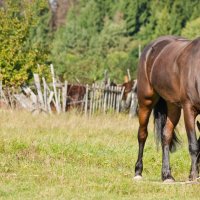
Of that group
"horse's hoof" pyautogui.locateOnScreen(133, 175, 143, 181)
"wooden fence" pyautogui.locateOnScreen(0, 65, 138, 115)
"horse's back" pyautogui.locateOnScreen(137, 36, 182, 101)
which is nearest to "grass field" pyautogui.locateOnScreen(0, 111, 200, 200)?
"horse's hoof" pyautogui.locateOnScreen(133, 175, 143, 181)

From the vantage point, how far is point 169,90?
30.6 feet

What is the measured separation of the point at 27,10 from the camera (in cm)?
2523

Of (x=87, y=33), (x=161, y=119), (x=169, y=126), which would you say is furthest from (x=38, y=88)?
(x=87, y=33)

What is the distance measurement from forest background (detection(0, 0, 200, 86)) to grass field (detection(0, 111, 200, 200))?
6718 mm

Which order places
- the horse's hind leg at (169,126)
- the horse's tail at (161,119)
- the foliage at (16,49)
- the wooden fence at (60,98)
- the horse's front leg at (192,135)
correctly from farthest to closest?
the foliage at (16,49)
the wooden fence at (60,98)
the horse's tail at (161,119)
the horse's hind leg at (169,126)
the horse's front leg at (192,135)

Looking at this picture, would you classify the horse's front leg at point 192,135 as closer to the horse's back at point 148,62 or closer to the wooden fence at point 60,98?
the horse's back at point 148,62

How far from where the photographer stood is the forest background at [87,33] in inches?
971

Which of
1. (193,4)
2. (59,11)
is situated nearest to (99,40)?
(193,4)

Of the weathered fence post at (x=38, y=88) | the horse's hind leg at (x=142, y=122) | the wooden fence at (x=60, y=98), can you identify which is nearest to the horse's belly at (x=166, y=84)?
the horse's hind leg at (x=142, y=122)

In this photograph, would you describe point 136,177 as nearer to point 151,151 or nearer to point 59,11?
point 151,151

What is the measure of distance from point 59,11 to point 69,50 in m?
26.3

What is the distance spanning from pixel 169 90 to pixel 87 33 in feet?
187

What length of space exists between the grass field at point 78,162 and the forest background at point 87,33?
22.0 ft

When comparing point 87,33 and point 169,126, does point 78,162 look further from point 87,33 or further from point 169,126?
point 87,33
